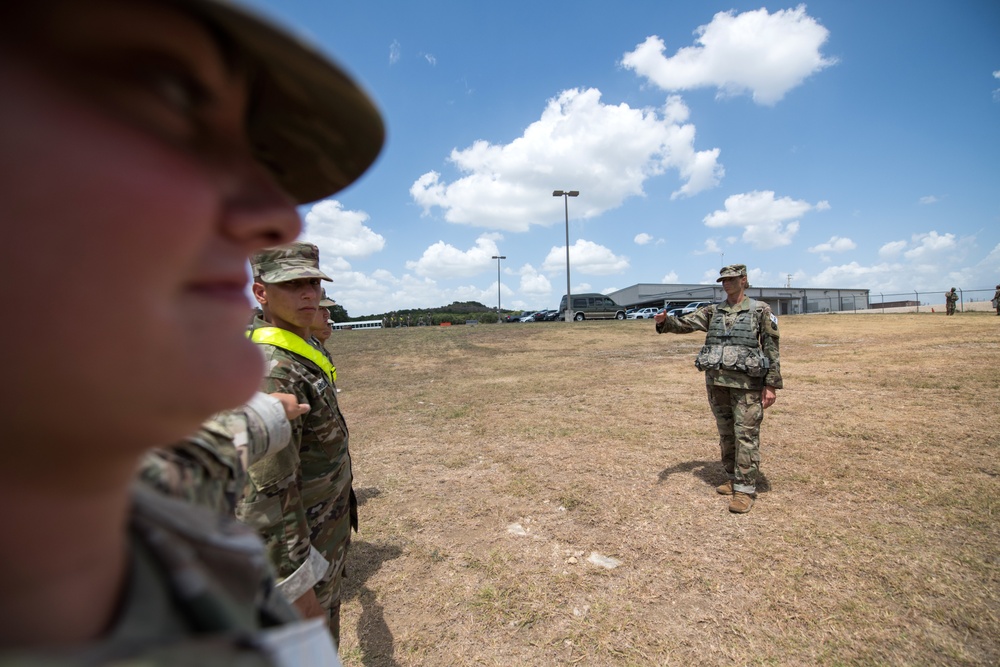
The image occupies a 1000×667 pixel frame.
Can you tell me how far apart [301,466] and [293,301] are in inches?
31.5

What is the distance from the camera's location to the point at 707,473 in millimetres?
A: 5430

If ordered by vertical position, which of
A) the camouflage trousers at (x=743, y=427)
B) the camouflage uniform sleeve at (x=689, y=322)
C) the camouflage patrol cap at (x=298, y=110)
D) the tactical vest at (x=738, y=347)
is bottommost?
the camouflage trousers at (x=743, y=427)

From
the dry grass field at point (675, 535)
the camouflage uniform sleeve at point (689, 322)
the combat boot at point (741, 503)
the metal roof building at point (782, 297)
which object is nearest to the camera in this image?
the dry grass field at point (675, 535)


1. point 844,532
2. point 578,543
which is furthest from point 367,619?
point 844,532

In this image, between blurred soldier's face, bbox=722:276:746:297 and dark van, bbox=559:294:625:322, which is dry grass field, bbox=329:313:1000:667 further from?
dark van, bbox=559:294:625:322

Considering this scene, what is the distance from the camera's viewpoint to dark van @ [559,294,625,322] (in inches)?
1448

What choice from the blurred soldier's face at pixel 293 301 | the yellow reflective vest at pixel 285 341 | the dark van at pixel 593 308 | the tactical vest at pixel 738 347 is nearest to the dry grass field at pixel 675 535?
the tactical vest at pixel 738 347

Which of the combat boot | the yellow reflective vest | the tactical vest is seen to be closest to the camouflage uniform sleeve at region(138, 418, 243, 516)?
the yellow reflective vest

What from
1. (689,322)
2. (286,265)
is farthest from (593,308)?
(286,265)

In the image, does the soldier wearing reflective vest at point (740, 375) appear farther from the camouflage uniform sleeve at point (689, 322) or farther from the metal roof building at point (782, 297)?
the metal roof building at point (782, 297)

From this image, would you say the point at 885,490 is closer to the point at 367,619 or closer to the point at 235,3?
the point at 367,619

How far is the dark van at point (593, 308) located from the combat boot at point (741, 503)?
1270 inches

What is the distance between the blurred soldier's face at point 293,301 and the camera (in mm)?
2357

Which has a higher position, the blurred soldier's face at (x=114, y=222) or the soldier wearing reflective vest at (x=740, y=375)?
the blurred soldier's face at (x=114, y=222)
